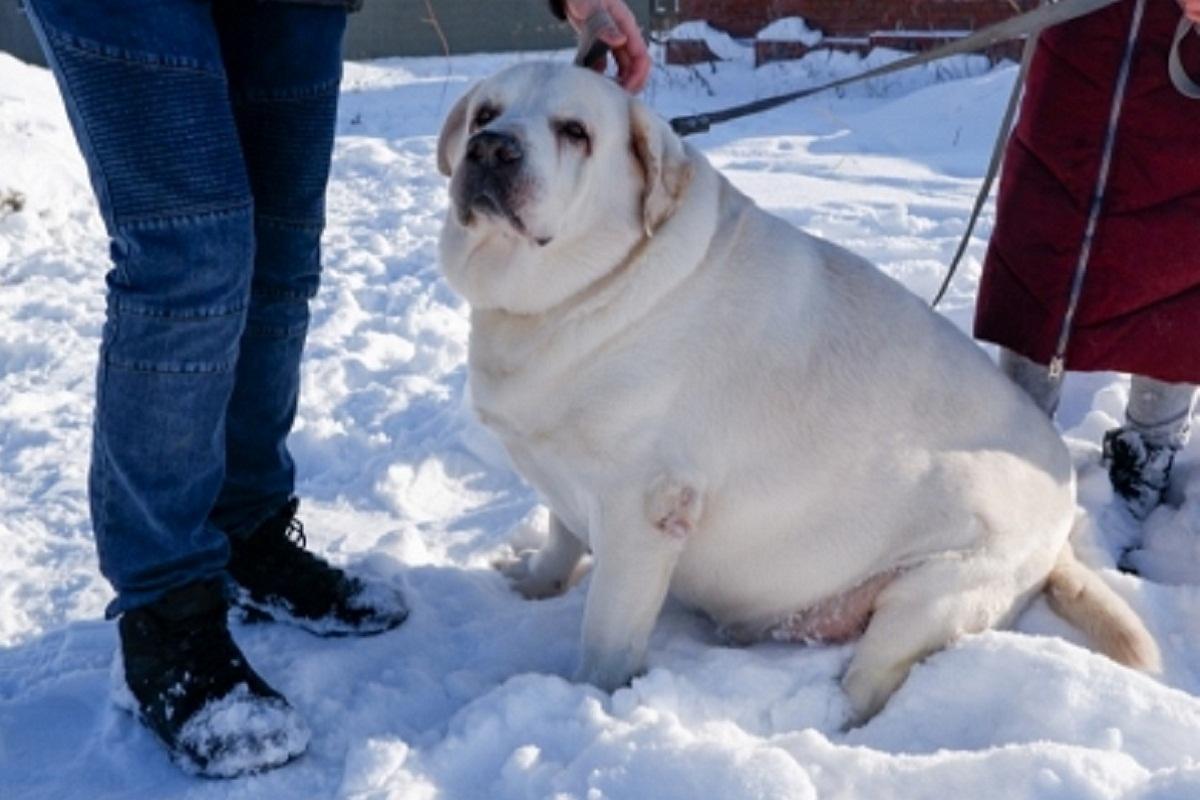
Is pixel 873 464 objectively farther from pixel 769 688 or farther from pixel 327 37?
pixel 327 37

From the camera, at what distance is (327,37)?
2248 mm

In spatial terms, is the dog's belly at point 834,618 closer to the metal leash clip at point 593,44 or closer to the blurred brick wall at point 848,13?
the metal leash clip at point 593,44

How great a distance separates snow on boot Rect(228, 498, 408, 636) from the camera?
2391 millimetres

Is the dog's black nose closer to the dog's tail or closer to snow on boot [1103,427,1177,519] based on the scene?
the dog's tail

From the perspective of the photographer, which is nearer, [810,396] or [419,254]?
[810,396]

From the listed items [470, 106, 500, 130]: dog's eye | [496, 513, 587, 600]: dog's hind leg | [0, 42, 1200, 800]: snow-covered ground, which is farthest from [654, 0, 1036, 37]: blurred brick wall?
[470, 106, 500, 130]: dog's eye

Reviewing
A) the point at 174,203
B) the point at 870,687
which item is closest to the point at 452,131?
the point at 174,203

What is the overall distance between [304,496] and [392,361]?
1.03 metres

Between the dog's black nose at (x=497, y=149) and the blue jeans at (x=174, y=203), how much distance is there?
14.7 inches

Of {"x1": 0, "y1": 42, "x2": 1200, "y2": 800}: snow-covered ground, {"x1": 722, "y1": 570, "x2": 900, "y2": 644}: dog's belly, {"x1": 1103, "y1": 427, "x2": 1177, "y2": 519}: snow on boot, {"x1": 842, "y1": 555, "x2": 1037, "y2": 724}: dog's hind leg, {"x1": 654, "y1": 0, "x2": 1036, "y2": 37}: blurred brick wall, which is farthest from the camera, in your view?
{"x1": 654, "y1": 0, "x2": 1036, "y2": 37}: blurred brick wall

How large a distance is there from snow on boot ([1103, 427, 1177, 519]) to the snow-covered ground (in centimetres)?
5

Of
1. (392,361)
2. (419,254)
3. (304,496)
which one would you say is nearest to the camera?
(304,496)

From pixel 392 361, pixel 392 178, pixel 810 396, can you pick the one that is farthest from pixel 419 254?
pixel 810 396

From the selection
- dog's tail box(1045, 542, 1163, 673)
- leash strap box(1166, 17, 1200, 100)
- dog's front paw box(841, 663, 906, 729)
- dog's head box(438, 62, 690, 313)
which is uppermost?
leash strap box(1166, 17, 1200, 100)
